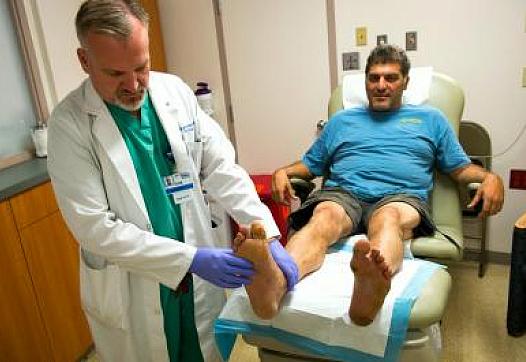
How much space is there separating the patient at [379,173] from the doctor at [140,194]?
0.28m

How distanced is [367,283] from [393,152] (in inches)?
34.2

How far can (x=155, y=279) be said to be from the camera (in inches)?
45.2

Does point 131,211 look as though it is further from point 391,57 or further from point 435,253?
point 391,57

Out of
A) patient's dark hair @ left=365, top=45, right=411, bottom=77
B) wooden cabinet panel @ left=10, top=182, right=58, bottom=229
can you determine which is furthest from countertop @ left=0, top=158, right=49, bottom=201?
patient's dark hair @ left=365, top=45, right=411, bottom=77

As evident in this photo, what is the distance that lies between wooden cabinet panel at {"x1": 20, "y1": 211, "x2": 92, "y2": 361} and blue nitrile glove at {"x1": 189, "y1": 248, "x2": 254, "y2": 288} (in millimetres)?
886

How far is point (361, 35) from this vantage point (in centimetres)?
234

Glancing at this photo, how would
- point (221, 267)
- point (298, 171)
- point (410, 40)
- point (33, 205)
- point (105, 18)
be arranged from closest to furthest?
point (105, 18) < point (221, 267) < point (33, 205) < point (298, 171) < point (410, 40)

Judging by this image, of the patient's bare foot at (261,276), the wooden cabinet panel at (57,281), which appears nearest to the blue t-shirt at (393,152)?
the patient's bare foot at (261,276)

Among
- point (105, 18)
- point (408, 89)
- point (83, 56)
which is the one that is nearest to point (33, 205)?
point (83, 56)

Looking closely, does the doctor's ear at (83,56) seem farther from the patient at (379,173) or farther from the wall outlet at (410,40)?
the wall outlet at (410,40)

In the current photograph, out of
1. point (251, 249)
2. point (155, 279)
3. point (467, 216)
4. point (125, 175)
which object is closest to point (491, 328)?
point (467, 216)

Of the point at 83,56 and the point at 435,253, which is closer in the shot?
the point at 83,56

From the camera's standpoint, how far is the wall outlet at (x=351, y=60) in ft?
7.88

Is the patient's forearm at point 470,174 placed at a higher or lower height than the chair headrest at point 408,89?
lower
